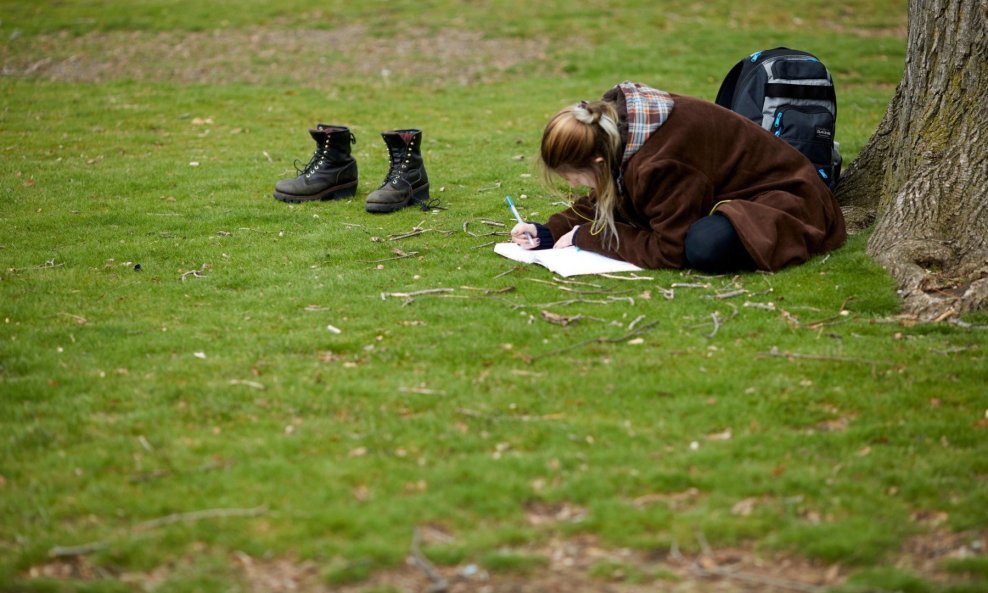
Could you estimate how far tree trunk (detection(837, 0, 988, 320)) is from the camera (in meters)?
5.48

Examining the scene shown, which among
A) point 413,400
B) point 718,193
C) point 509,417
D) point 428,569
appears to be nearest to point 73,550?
point 428,569

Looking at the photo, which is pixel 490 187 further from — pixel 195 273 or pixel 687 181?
pixel 195 273

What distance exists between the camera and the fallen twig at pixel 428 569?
3152 mm

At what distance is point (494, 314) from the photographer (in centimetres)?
544

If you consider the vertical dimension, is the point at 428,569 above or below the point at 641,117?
below

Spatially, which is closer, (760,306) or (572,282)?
(760,306)

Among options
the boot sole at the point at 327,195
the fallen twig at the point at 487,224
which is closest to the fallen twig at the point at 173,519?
the fallen twig at the point at 487,224

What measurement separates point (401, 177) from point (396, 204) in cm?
25

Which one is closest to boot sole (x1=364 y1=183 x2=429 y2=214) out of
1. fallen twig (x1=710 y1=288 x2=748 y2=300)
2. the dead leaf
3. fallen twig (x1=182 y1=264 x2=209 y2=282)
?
fallen twig (x1=182 y1=264 x2=209 y2=282)

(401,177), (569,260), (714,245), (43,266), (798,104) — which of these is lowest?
(43,266)

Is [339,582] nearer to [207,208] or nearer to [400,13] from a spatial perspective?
[207,208]

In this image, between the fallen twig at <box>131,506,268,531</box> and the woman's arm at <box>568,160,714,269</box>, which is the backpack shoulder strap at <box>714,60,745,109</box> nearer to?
the woman's arm at <box>568,160,714,269</box>

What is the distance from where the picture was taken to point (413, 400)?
4402 mm

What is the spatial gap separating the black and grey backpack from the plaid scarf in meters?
1.47
